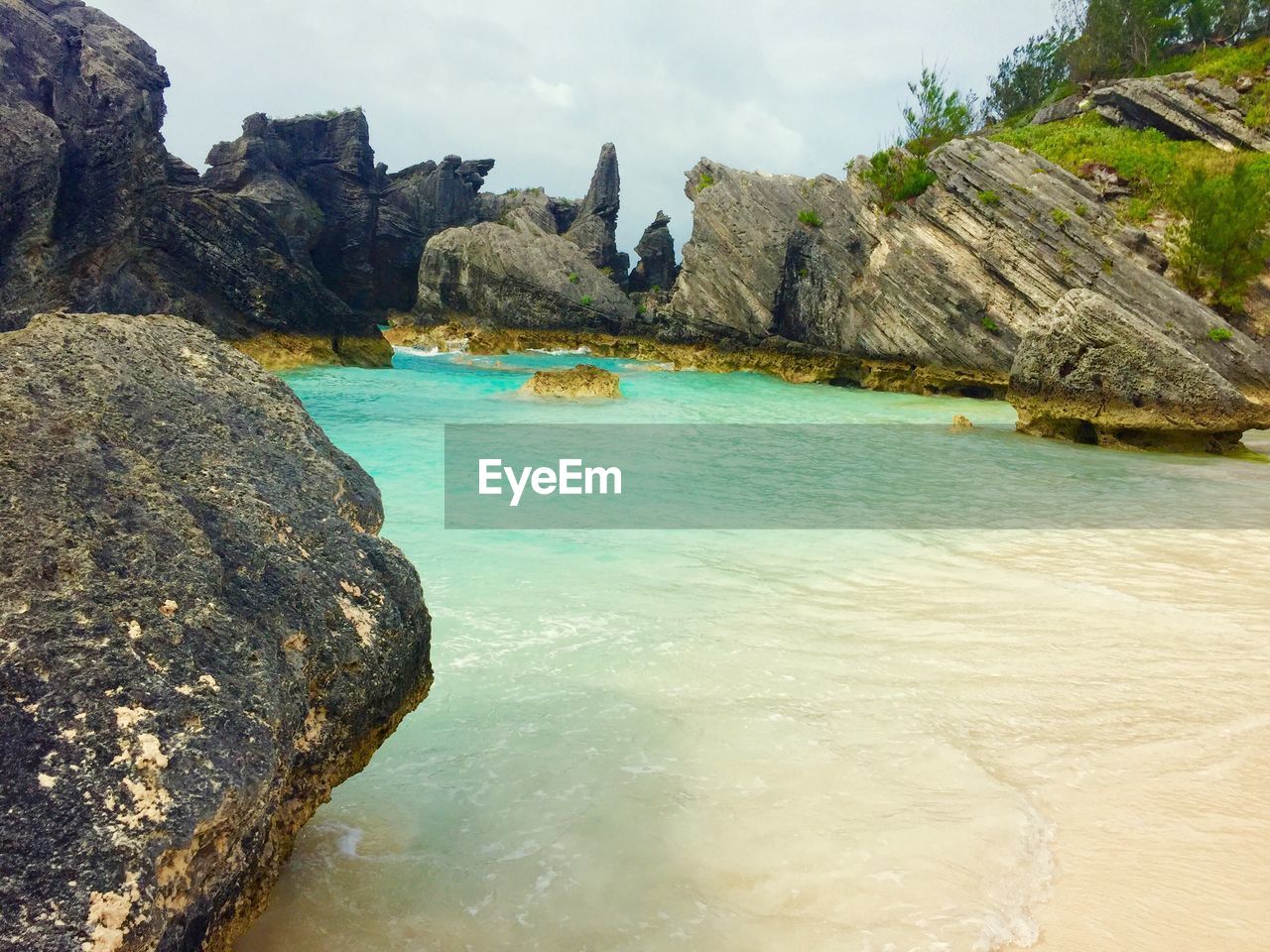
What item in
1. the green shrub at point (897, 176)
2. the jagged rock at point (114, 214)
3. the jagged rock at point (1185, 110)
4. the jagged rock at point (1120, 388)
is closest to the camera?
the jagged rock at point (1120, 388)

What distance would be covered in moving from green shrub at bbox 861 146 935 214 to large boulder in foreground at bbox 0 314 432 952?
2951 cm

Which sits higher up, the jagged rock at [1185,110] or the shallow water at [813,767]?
the jagged rock at [1185,110]

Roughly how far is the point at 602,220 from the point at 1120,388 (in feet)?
147

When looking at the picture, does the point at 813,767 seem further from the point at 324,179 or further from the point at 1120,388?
the point at 324,179

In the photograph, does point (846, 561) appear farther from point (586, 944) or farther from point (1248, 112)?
point (1248, 112)

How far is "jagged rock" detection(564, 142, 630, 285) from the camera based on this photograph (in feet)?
179

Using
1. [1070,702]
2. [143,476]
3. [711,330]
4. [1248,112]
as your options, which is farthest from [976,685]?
[1248,112]

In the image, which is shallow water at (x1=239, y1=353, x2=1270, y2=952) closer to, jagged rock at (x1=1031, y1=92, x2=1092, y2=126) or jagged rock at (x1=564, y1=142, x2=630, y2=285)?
jagged rock at (x1=1031, y1=92, x2=1092, y2=126)

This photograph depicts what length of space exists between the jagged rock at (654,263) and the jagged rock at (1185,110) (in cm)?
2724

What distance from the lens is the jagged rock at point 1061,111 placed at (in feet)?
138

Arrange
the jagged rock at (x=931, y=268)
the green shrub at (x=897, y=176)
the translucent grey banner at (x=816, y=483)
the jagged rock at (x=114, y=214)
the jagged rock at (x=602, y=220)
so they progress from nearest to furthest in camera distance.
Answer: the translucent grey banner at (x=816, y=483), the jagged rock at (x=114, y=214), the jagged rock at (x=931, y=268), the green shrub at (x=897, y=176), the jagged rock at (x=602, y=220)

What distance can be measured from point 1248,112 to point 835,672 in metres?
37.4

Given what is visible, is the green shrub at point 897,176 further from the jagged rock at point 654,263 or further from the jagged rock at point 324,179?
the jagged rock at point 324,179

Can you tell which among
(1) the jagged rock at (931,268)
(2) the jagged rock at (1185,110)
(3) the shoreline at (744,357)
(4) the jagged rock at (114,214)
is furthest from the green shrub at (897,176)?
(4) the jagged rock at (114,214)
